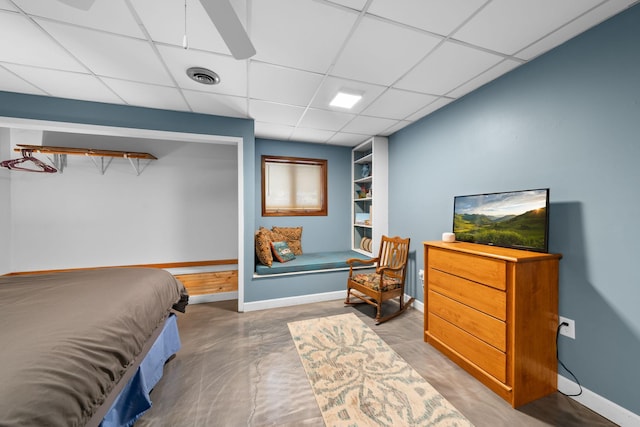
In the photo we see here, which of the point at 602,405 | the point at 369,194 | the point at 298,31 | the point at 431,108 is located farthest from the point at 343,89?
the point at 602,405

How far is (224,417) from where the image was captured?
155 cm

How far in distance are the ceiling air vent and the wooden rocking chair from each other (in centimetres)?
269

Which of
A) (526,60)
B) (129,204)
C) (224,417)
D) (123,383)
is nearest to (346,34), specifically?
(526,60)

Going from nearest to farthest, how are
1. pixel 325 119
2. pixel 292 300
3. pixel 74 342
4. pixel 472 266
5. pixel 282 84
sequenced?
1. pixel 74 342
2. pixel 472 266
3. pixel 282 84
4. pixel 325 119
5. pixel 292 300

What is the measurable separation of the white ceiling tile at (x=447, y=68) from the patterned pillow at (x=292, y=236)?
8.99ft

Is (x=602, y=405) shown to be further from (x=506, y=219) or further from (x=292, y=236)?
(x=292, y=236)

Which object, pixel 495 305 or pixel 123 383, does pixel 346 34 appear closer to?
pixel 495 305

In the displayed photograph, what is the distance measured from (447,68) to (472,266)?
1.72 m

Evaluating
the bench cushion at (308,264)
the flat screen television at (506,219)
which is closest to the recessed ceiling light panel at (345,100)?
the flat screen television at (506,219)

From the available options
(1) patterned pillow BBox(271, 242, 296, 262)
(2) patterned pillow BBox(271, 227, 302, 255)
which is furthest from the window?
(1) patterned pillow BBox(271, 242, 296, 262)

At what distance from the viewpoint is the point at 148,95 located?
2.53 m

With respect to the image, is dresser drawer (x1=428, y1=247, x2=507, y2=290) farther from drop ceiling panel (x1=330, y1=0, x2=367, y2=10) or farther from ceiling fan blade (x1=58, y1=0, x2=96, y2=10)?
ceiling fan blade (x1=58, y1=0, x2=96, y2=10)

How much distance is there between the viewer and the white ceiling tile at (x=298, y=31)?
4.69 feet

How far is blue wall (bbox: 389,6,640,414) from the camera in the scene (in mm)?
1450
